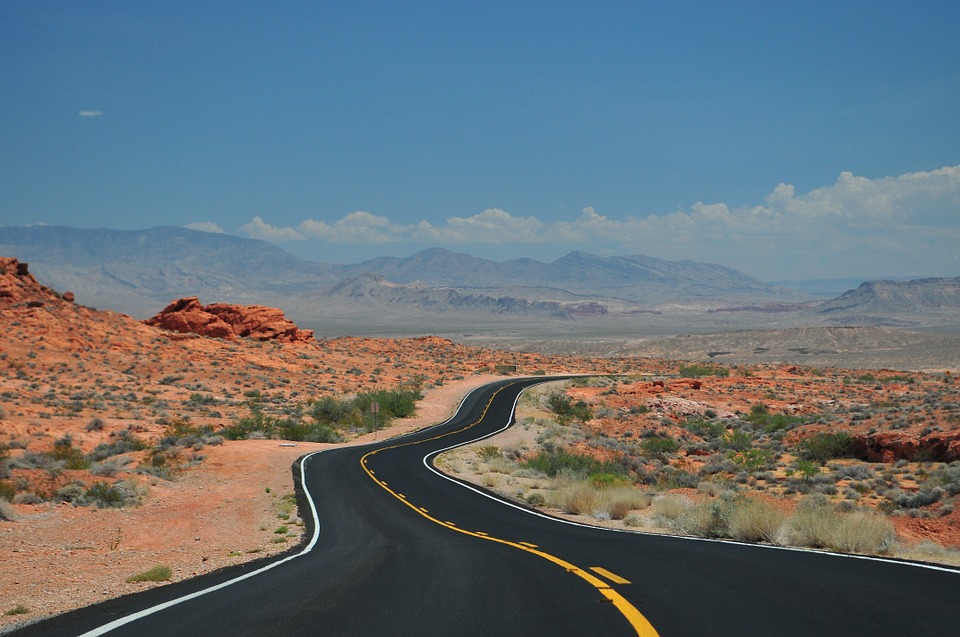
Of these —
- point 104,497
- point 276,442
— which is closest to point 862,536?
point 104,497

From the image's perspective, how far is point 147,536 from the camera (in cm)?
1611

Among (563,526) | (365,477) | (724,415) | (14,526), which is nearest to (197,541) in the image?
(14,526)

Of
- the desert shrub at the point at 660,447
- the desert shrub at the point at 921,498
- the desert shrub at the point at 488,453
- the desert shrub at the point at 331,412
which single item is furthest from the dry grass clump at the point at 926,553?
the desert shrub at the point at 331,412

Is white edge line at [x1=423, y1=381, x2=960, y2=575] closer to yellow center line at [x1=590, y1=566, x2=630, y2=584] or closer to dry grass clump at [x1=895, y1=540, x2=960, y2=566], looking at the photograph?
dry grass clump at [x1=895, y1=540, x2=960, y2=566]

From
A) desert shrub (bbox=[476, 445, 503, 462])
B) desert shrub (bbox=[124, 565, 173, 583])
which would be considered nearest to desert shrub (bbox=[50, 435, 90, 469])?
desert shrub (bbox=[124, 565, 173, 583])

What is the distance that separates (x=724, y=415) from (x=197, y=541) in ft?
118

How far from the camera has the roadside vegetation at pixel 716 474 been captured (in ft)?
40.3

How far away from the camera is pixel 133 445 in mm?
28406

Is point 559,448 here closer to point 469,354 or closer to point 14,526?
point 14,526

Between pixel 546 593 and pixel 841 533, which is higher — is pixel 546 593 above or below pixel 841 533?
above

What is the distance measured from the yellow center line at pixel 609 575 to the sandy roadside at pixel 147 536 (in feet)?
20.0

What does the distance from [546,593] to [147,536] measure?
39.9ft

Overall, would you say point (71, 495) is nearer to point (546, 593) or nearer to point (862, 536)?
point (546, 593)

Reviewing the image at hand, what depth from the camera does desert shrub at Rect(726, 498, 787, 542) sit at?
39.7ft
